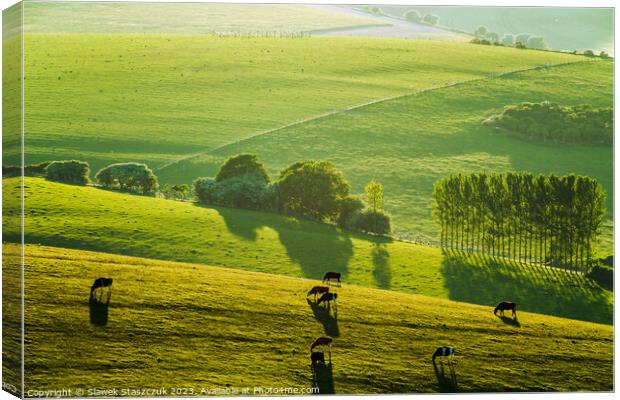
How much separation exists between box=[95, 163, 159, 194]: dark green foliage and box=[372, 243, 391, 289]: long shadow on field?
1140cm

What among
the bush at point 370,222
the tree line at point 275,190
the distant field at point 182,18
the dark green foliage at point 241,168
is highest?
the distant field at point 182,18

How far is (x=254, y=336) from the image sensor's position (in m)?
46.8

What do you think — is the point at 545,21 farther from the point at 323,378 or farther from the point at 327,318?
the point at 323,378

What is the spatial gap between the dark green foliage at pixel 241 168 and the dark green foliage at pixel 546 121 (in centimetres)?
1390

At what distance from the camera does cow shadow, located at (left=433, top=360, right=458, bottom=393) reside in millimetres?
47531

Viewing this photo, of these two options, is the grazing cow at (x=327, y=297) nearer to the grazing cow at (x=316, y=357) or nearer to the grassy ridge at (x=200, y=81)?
the grazing cow at (x=316, y=357)

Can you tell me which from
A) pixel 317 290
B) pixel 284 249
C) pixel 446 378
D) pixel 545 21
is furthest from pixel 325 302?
pixel 545 21

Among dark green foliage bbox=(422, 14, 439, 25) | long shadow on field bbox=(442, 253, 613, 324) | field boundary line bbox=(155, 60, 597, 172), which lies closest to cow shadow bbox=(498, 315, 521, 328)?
long shadow on field bbox=(442, 253, 613, 324)

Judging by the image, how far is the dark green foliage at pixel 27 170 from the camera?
46844 millimetres

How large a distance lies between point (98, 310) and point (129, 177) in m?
8.69

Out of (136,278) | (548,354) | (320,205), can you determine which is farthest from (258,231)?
(548,354)

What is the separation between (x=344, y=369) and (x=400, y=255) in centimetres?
862

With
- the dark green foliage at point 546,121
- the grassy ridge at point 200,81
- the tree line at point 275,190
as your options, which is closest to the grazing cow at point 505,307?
the tree line at point 275,190

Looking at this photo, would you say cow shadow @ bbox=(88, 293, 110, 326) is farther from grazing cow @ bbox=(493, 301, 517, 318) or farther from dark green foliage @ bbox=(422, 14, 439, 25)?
dark green foliage @ bbox=(422, 14, 439, 25)
